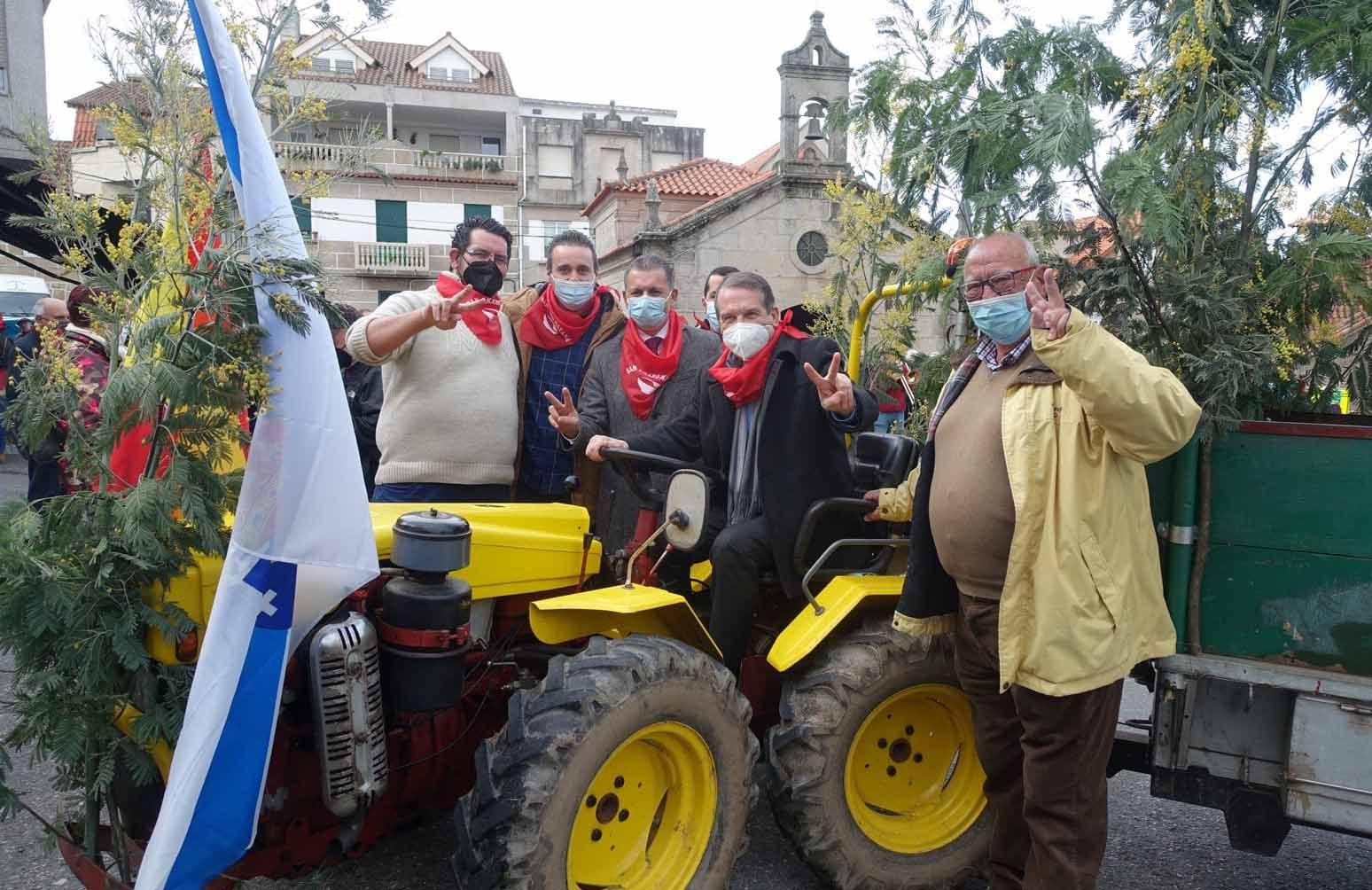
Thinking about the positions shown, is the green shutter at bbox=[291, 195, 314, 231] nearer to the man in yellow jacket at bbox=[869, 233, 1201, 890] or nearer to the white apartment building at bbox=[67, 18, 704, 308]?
the man in yellow jacket at bbox=[869, 233, 1201, 890]

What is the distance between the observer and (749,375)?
343cm

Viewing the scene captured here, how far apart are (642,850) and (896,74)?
3.07 meters

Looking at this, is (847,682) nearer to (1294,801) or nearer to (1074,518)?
(1074,518)

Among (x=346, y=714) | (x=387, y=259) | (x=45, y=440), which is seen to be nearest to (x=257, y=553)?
(x=346, y=714)

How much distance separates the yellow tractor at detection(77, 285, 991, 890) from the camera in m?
2.51

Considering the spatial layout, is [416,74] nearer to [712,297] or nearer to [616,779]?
[712,297]

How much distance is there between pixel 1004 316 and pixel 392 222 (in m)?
33.4

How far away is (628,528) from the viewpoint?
3982mm

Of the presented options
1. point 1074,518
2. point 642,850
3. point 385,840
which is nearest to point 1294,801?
point 1074,518

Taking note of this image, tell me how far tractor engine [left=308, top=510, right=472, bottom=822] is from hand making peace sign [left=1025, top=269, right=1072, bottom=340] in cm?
153

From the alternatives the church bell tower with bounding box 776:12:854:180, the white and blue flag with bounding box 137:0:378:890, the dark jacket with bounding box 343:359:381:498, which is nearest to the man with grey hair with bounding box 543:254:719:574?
the white and blue flag with bounding box 137:0:378:890

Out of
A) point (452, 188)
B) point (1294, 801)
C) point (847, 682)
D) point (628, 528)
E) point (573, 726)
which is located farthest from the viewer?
point (452, 188)

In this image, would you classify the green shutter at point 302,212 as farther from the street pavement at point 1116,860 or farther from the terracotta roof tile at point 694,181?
the terracotta roof tile at point 694,181

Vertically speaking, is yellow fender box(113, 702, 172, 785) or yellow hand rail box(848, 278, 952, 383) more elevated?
yellow hand rail box(848, 278, 952, 383)
